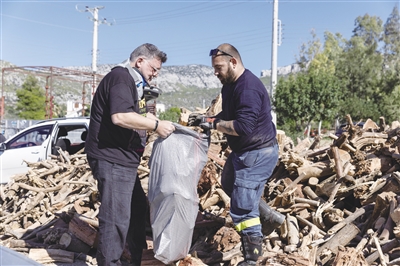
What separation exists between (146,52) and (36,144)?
7262 millimetres

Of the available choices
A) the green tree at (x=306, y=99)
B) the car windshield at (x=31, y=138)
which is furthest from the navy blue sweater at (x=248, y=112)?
the green tree at (x=306, y=99)

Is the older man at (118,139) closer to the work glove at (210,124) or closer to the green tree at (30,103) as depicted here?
the work glove at (210,124)

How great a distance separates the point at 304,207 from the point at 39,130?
23.3 ft

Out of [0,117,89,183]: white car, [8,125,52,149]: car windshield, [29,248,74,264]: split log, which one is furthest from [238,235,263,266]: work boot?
[8,125,52,149]: car windshield

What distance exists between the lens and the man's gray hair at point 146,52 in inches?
163

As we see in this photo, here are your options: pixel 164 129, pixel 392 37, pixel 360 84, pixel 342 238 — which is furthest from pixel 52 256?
pixel 392 37

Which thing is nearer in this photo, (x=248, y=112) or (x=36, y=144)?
(x=248, y=112)

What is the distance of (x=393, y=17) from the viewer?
63062 mm

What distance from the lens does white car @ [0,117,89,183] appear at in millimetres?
10242

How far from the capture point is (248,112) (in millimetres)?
3941

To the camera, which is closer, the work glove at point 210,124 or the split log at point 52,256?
the work glove at point 210,124


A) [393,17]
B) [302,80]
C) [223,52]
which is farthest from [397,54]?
[223,52]

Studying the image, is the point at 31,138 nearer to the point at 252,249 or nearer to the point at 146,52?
the point at 146,52

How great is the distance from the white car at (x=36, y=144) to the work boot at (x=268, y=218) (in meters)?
6.39
